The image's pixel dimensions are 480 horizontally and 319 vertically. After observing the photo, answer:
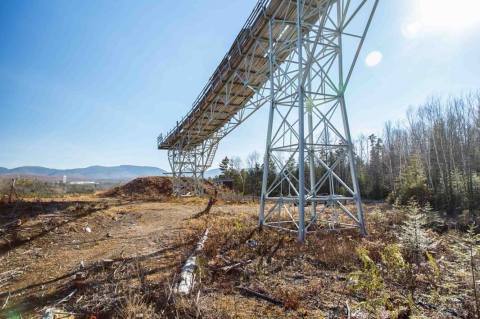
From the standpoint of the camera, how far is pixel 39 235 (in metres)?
8.78

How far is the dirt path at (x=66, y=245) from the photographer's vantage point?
5.07m

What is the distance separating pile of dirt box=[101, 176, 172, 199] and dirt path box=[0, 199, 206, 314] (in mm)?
17324

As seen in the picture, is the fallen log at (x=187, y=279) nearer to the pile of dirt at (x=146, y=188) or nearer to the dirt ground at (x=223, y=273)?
the dirt ground at (x=223, y=273)

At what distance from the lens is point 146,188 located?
102 ft

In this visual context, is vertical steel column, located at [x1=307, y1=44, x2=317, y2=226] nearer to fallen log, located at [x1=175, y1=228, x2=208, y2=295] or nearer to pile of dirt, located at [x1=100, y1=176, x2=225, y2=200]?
fallen log, located at [x1=175, y1=228, x2=208, y2=295]

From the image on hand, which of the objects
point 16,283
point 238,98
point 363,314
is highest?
point 238,98

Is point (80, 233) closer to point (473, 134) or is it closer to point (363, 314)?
point (363, 314)

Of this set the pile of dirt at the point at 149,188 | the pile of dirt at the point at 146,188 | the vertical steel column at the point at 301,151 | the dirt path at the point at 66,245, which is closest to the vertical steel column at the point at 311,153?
the vertical steel column at the point at 301,151

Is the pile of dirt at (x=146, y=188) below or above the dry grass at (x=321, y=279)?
above

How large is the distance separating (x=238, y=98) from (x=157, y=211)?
7.47 meters

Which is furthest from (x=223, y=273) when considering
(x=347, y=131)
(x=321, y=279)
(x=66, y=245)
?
(x=66, y=245)

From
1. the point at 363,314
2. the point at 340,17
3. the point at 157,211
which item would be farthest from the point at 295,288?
the point at 157,211

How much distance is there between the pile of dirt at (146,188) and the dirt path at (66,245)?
17.3m

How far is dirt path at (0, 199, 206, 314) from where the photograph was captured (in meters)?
5.07
